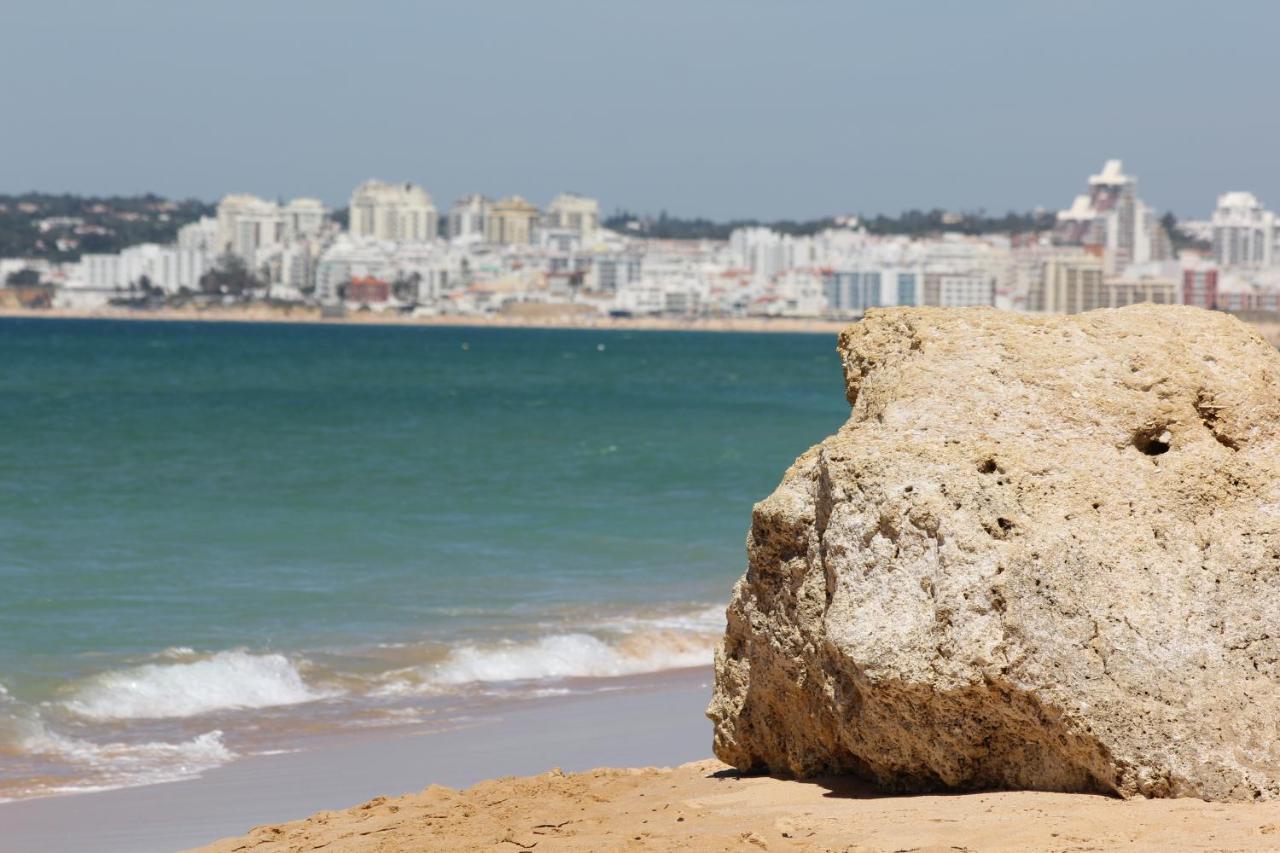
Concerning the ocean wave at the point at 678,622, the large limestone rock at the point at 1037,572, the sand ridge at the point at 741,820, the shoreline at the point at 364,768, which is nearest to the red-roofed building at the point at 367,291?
the ocean wave at the point at 678,622

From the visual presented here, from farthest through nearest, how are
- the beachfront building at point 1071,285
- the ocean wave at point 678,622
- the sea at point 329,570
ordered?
the beachfront building at point 1071,285 < the ocean wave at point 678,622 < the sea at point 329,570

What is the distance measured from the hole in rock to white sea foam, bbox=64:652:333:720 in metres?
5.15

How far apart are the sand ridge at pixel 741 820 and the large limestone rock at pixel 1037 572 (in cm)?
14

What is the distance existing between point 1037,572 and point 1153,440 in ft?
2.57

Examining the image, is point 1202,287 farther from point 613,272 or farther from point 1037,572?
point 1037,572

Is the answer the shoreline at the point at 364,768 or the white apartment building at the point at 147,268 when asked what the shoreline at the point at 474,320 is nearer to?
the white apartment building at the point at 147,268

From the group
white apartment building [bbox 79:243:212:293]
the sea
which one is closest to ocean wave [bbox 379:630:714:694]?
the sea

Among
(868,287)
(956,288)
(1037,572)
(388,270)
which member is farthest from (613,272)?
(1037,572)

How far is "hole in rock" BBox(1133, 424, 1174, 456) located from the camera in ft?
16.4

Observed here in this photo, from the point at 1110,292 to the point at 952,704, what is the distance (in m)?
162

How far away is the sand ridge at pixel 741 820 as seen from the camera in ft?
14.0

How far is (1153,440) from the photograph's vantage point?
5.03 metres

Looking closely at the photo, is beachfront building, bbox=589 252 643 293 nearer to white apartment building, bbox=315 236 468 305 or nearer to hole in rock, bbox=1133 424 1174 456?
white apartment building, bbox=315 236 468 305

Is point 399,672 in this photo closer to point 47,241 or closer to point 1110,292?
point 1110,292
